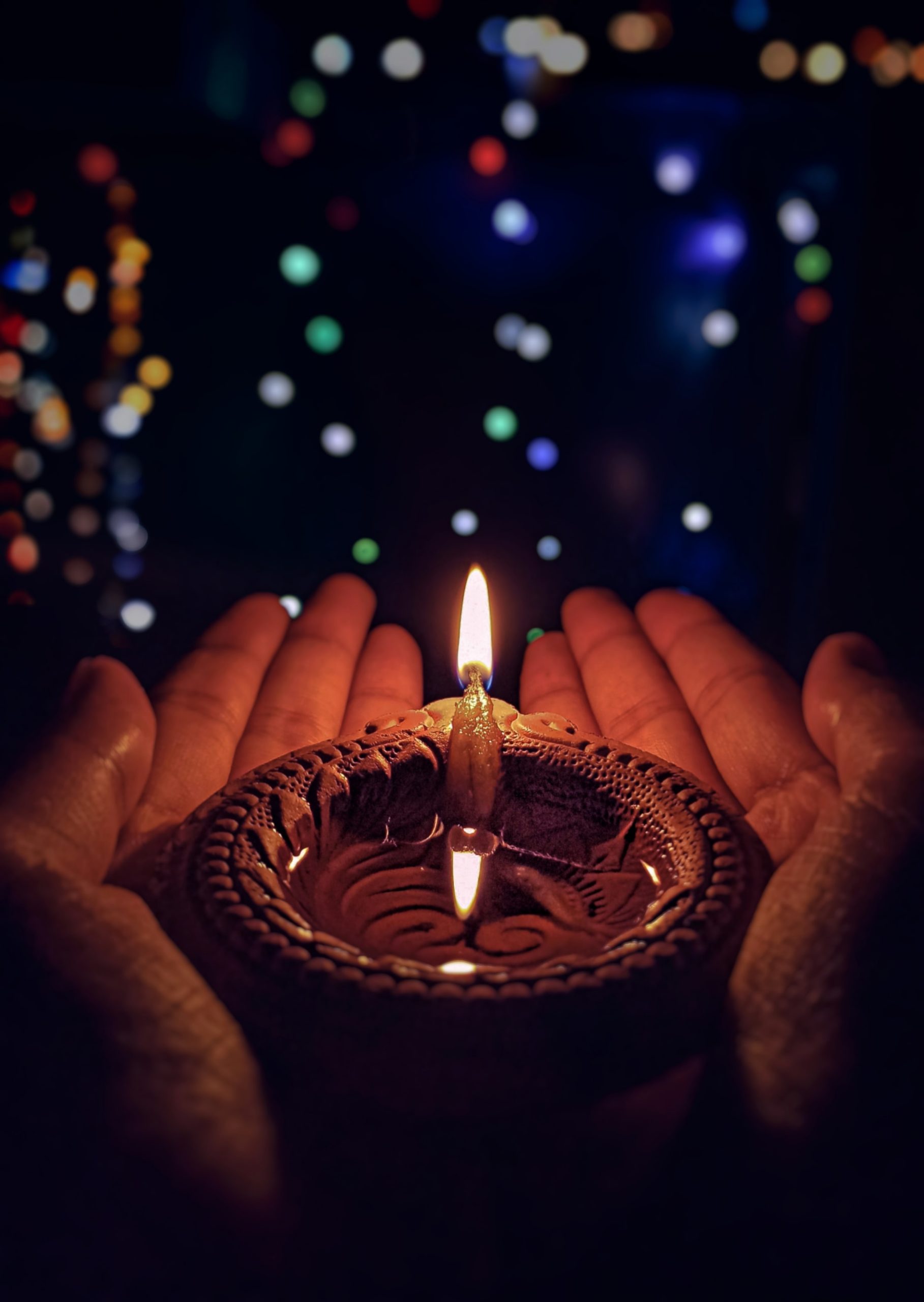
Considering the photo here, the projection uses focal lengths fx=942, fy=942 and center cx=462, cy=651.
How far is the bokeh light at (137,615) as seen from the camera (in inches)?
97.0

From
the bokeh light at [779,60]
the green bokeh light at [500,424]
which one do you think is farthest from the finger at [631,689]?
the bokeh light at [779,60]

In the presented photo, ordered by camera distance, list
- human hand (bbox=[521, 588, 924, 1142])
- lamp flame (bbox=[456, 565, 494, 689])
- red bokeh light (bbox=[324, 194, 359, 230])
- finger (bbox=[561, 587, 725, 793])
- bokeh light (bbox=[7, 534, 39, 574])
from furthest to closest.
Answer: bokeh light (bbox=[7, 534, 39, 574]) → red bokeh light (bbox=[324, 194, 359, 230]) → finger (bbox=[561, 587, 725, 793]) → lamp flame (bbox=[456, 565, 494, 689]) → human hand (bbox=[521, 588, 924, 1142])

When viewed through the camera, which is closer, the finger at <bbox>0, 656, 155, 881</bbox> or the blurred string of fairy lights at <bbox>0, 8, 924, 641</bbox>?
the finger at <bbox>0, 656, 155, 881</bbox>

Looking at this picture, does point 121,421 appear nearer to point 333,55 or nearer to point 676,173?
point 333,55

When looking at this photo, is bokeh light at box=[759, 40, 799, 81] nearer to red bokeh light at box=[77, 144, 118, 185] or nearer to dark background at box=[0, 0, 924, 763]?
dark background at box=[0, 0, 924, 763]

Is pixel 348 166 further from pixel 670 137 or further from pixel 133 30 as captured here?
pixel 670 137

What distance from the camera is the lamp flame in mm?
1196

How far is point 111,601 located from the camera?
2.51 m

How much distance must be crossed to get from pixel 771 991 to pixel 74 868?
728 millimetres

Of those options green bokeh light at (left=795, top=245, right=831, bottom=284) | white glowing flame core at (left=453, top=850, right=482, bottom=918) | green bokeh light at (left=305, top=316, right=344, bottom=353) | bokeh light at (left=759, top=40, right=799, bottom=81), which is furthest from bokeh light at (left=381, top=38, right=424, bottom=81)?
white glowing flame core at (left=453, top=850, right=482, bottom=918)

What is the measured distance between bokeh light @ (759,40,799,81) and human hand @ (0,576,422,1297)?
1.77m

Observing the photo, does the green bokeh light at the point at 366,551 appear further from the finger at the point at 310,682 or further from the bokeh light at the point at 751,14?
the bokeh light at the point at 751,14

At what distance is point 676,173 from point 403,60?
0.64 meters

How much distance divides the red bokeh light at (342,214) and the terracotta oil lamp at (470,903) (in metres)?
1.39
